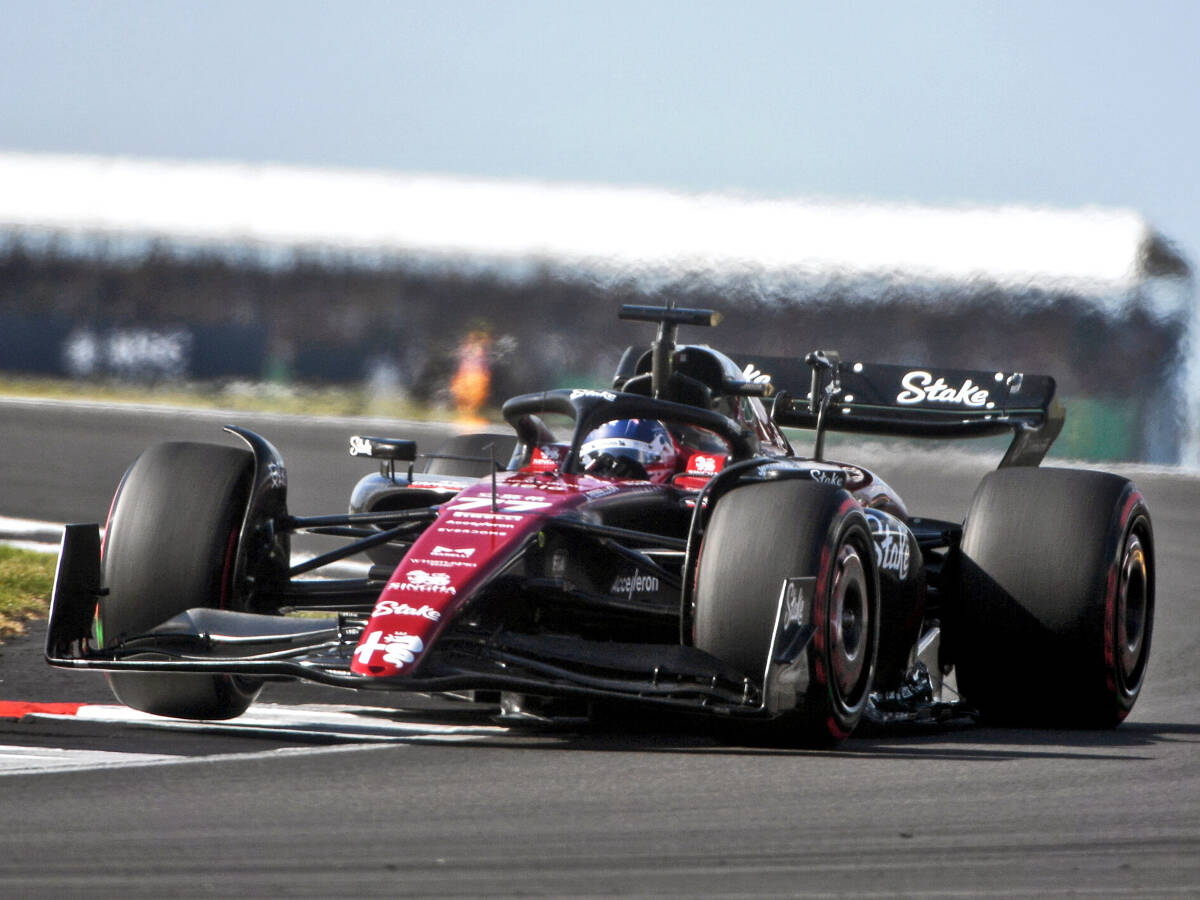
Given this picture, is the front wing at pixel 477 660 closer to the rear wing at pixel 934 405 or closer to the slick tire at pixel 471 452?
the rear wing at pixel 934 405

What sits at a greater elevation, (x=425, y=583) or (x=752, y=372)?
(x=752, y=372)

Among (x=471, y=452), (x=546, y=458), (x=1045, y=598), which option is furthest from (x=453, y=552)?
(x=471, y=452)

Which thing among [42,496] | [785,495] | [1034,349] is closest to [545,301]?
[1034,349]

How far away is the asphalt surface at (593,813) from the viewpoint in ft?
13.1

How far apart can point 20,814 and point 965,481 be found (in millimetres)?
12480

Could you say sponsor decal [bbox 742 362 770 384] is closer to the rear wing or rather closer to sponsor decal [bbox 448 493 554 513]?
the rear wing

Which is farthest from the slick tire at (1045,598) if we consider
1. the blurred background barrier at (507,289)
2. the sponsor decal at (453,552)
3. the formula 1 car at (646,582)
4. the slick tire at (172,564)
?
the blurred background barrier at (507,289)

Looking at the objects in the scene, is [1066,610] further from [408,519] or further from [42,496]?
[42,496]

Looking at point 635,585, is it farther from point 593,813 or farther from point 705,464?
point 593,813

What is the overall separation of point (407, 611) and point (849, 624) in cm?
152

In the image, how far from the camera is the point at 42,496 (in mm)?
14805

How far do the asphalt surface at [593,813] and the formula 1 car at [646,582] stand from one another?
0.20 m

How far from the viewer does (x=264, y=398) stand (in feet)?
68.9

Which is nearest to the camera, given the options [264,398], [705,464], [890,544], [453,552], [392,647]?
[392,647]
